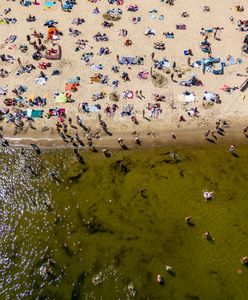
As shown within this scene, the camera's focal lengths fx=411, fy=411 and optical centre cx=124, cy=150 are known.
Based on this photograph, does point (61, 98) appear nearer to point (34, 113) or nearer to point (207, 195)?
point (34, 113)

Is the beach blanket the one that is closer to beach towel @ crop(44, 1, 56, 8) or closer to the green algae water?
the green algae water

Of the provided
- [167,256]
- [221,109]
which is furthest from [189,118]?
[167,256]

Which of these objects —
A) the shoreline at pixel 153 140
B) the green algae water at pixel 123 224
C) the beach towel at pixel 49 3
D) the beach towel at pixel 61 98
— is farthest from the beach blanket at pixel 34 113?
the beach towel at pixel 49 3

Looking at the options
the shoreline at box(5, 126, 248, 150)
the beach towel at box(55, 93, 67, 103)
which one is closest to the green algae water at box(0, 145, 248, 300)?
the shoreline at box(5, 126, 248, 150)

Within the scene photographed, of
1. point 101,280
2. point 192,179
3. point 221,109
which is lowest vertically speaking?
point 101,280

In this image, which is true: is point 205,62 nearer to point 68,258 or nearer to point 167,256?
point 167,256

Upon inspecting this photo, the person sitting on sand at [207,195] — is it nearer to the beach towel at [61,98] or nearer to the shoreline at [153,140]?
the shoreline at [153,140]
